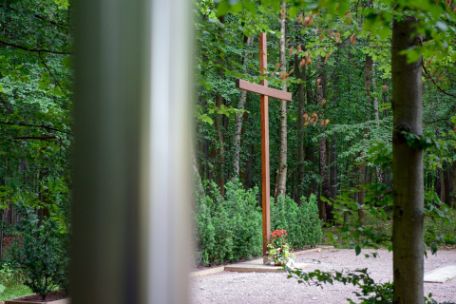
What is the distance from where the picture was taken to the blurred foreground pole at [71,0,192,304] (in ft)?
1.32

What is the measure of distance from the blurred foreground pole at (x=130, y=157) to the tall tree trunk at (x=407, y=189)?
1.93 metres

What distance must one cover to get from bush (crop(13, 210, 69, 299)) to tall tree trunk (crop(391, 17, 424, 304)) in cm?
552

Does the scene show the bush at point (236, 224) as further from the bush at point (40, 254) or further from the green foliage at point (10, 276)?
the green foliage at point (10, 276)

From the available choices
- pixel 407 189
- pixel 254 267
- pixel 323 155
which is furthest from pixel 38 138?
pixel 323 155

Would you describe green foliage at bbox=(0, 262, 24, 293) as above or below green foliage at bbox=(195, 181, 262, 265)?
below

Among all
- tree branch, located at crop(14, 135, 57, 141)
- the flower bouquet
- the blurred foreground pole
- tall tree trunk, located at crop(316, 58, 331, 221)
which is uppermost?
tall tree trunk, located at crop(316, 58, 331, 221)

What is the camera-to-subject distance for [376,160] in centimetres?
268

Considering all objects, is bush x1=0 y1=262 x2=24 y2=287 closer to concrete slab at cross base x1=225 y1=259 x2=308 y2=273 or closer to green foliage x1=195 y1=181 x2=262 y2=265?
green foliage x1=195 y1=181 x2=262 y2=265

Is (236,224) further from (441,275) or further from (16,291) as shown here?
(16,291)


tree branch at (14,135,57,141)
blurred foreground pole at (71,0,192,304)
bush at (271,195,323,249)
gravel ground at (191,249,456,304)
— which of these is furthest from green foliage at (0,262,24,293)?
blurred foreground pole at (71,0,192,304)

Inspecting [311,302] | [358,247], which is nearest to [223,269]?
[311,302]

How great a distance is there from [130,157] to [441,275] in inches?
387

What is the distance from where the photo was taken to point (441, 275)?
932cm

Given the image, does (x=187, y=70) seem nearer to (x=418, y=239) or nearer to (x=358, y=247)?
(x=418, y=239)
